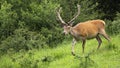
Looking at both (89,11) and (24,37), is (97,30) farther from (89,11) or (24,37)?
(89,11)

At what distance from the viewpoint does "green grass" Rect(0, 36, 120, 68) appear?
37.3 ft

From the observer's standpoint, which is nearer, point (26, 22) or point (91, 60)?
point (91, 60)

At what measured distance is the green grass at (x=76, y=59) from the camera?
1138 centimetres

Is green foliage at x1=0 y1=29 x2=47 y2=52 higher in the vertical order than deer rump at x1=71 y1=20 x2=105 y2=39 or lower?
lower

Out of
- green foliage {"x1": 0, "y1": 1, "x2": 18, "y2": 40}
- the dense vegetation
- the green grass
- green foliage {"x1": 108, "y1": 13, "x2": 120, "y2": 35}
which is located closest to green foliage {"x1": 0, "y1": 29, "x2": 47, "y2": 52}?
the dense vegetation

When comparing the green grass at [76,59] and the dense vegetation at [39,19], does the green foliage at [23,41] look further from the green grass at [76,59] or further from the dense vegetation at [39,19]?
the green grass at [76,59]

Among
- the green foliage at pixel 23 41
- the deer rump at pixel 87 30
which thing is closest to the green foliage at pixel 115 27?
the deer rump at pixel 87 30

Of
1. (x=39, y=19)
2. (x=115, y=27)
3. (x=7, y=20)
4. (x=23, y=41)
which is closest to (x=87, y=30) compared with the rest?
(x=115, y=27)

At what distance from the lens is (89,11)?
21344 millimetres

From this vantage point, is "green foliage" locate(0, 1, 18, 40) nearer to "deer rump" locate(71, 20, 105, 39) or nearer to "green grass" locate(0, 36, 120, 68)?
"green grass" locate(0, 36, 120, 68)

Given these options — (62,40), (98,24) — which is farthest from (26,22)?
(98,24)

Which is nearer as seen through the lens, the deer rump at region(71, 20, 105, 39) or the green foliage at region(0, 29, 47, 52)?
the deer rump at region(71, 20, 105, 39)

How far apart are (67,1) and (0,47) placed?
5527 millimetres

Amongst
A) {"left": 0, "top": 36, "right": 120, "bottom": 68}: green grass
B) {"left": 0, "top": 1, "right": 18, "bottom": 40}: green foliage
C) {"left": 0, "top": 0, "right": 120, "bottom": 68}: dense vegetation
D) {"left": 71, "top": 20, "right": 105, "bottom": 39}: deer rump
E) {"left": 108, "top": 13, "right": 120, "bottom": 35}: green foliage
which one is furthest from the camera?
{"left": 0, "top": 1, "right": 18, "bottom": 40}: green foliage
